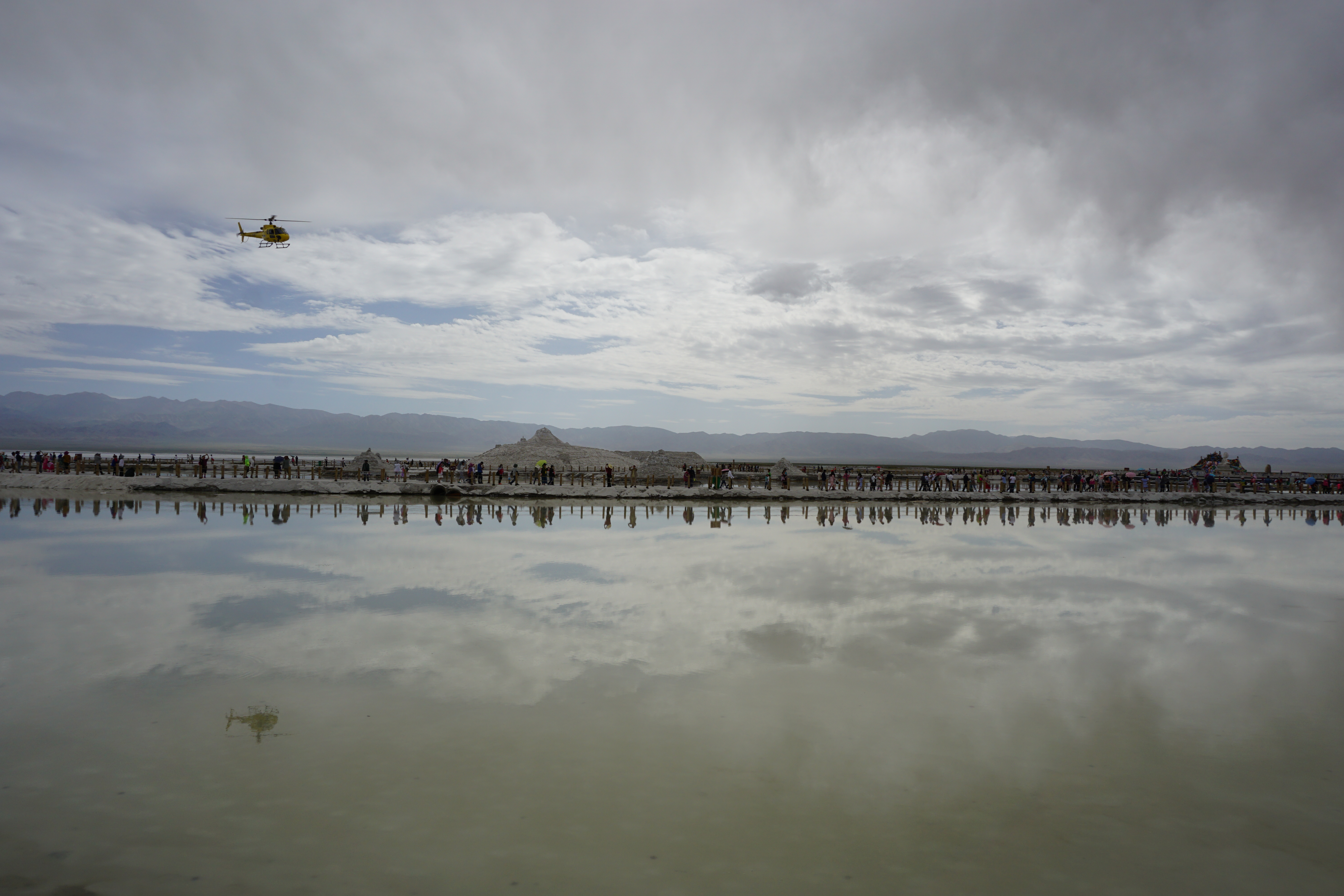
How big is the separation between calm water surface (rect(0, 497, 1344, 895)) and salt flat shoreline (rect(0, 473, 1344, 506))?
21.3 m

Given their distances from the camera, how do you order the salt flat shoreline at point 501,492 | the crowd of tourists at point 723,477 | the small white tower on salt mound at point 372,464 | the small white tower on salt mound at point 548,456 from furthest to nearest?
the small white tower on salt mound at point 548,456 → the small white tower on salt mound at point 372,464 → the crowd of tourists at point 723,477 → the salt flat shoreline at point 501,492

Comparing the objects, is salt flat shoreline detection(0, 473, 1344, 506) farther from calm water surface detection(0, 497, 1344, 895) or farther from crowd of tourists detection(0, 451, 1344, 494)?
calm water surface detection(0, 497, 1344, 895)

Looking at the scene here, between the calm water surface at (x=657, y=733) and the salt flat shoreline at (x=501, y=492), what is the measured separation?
2131 centimetres

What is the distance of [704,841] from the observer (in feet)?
15.3

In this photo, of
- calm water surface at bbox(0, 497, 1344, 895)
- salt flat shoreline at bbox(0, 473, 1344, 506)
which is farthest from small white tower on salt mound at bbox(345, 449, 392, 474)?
calm water surface at bbox(0, 497, 1344, 895)

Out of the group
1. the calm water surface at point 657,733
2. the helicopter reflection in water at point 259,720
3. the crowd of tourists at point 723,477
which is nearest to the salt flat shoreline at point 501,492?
the crowd of tourists at point 723,477

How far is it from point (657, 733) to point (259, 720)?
3.88 metres

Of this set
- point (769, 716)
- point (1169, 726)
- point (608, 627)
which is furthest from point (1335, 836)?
point (608, 627)

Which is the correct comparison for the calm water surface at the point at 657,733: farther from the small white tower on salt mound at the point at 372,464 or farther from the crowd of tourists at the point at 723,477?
the small white tower on salt mound at the point at 372,464

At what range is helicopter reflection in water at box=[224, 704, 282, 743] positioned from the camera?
6.14 metres

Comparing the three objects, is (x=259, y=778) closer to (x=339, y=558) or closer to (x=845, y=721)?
(x=845, y=721)

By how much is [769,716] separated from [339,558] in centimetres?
1217

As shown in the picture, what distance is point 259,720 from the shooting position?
6453 mm

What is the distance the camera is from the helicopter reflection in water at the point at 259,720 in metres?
6.14
